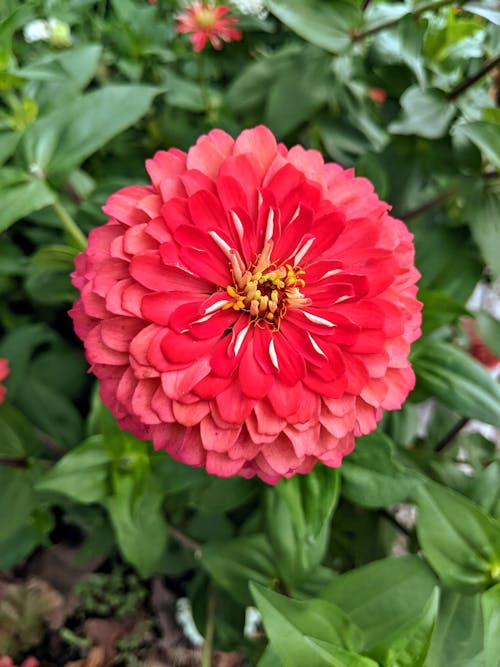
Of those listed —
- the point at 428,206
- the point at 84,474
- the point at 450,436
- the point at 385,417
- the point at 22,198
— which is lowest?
the point at 450,436

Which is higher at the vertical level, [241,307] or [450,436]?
[241,307]

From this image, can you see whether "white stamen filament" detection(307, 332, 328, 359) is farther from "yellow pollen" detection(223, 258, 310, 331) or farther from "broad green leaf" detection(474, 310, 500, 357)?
"broad green leaf" detection(474, 310, 500, 357)

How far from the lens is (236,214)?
0.42m

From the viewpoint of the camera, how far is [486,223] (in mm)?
649

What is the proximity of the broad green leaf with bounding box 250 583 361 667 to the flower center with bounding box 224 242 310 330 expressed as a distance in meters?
0.22

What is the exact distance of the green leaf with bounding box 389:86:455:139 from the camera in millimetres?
633

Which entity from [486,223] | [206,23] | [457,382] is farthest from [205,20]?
[457,382]

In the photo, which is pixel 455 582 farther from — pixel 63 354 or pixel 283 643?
pixel 63 354

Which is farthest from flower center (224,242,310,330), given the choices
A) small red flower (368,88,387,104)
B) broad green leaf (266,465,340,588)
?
small red flower (368,88,387,104)

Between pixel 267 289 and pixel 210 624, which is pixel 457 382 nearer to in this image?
pixel 267 289

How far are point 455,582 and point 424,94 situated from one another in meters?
0.51

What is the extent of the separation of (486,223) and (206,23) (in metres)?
0.44

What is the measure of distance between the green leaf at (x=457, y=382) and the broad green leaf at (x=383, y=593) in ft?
0.53

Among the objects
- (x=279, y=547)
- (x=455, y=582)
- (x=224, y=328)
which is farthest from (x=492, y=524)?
(x=224, y=328)
